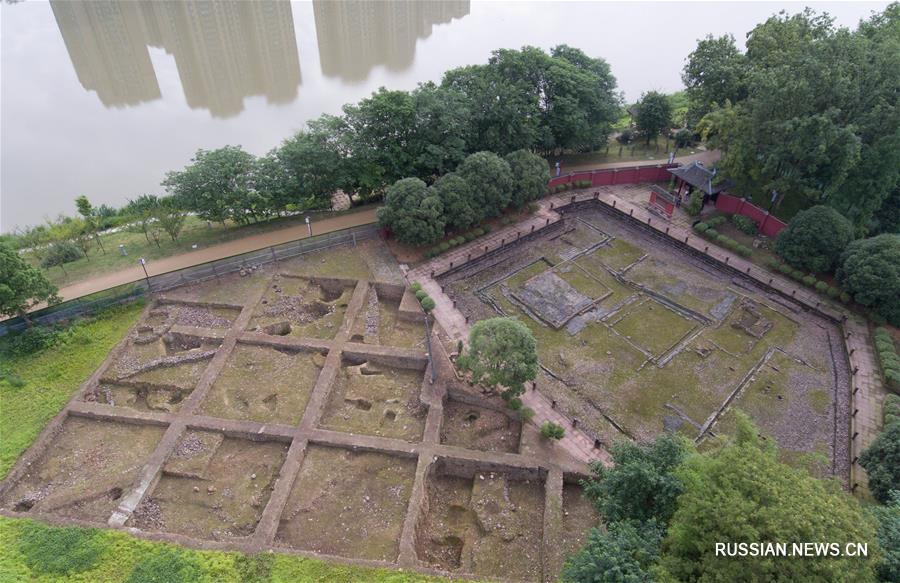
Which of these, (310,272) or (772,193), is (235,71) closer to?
(310,272)

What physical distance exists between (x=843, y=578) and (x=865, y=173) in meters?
25.5

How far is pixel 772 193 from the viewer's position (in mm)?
32125

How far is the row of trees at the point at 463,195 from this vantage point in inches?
1104

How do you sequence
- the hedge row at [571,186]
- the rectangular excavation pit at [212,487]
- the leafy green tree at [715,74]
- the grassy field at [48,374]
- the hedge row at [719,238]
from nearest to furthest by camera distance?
1. the rectangular excavation pit at [212,487]
2. the grassy field at [48,374]
3. the hedge row at [719,238]
4. the leafy green tree at [715,74]
5. the hedge row at [571,186]

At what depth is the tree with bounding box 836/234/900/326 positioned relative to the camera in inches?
961

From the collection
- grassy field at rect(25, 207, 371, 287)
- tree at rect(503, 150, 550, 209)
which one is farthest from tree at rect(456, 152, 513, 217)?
grassy field at rect(25, 207, 371, 287)

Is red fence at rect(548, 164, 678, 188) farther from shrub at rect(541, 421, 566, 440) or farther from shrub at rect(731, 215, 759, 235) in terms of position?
shrub at rect(541, 421, 566, 440)

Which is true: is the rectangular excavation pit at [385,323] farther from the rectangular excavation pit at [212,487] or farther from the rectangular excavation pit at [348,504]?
the rectangular excavation pit at [212,487]

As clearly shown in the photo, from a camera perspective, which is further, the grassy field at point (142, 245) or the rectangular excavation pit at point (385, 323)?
the grassy field at point (142, 245)

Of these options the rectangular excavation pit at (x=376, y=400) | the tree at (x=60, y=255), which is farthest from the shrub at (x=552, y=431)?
the tree at (x=60, y=255)

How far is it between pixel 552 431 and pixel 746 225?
19.5 metres

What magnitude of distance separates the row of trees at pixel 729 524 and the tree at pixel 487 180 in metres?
17.9

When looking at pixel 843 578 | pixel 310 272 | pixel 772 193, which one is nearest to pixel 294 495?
pixel 310 272

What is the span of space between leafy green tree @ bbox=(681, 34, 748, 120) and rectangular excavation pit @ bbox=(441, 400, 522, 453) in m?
24.5
